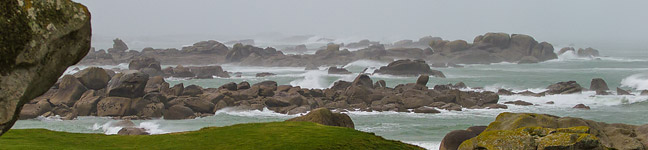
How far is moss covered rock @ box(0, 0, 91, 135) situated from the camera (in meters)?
8.45

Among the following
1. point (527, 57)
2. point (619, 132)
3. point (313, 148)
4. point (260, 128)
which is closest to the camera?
point (313, 148)

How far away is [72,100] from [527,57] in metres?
80.2

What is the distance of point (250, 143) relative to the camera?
13.9 meters

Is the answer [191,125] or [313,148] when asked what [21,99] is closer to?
[313,148]

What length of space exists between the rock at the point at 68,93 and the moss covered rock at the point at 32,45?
34.3 metres

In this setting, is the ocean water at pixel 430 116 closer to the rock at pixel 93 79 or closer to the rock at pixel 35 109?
the rock at pixel 35 109

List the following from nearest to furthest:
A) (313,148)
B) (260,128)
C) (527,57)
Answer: (313,148)
(260,128)
(527,57)

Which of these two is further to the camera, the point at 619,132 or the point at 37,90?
the point at 619,132

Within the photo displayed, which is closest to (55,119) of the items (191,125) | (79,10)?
(191,125)

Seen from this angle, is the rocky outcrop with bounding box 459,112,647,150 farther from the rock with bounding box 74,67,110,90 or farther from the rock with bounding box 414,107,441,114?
the rock with bounding box 74,67,110,90

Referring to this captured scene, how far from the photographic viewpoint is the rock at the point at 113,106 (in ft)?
125

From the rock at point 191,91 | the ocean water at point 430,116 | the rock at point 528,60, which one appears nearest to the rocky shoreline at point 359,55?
the rock at point 528,60

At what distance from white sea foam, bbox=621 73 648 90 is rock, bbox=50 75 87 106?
161 ft

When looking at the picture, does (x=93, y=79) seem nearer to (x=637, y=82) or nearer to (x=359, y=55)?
(x=637, y=82)
